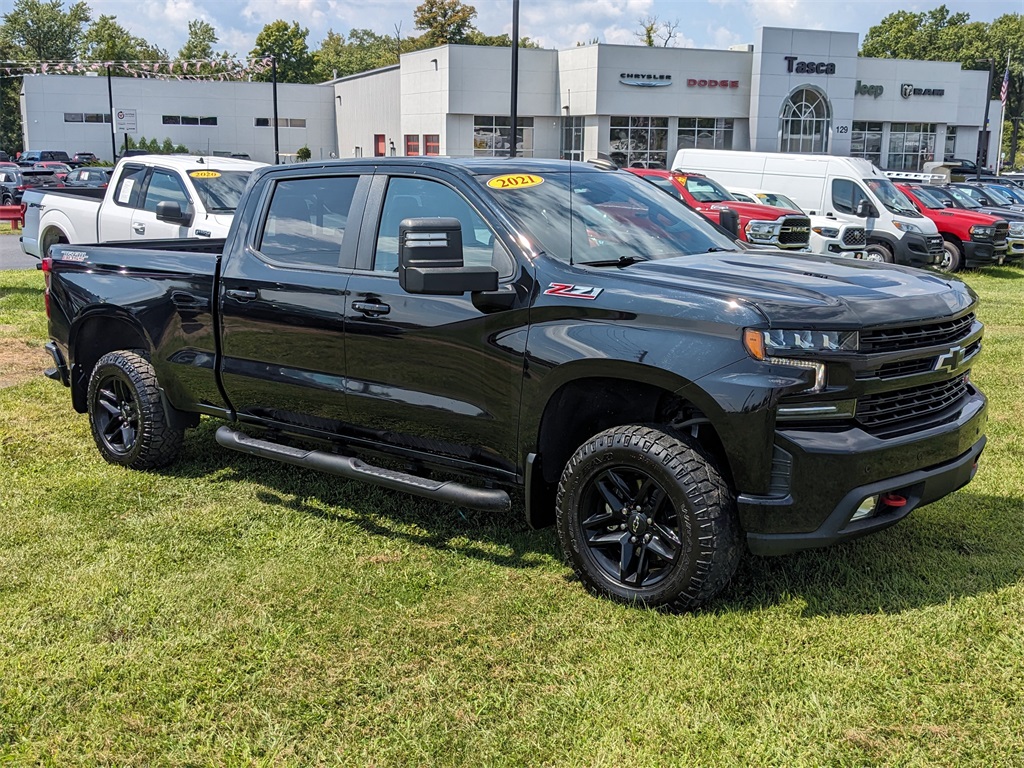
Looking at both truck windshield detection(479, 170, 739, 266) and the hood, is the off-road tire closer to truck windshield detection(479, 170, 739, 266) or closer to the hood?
truck windshield detection(479, 170, 739, 266)

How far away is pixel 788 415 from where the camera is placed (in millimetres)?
3848

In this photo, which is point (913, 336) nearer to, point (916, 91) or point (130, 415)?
point (130, 415)

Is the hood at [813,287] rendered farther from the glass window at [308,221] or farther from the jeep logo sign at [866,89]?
the jeep logo sign at [866,89]

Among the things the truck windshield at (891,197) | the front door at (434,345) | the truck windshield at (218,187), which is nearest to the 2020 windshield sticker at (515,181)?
the front door at (434,345)

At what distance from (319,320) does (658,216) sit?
183cm

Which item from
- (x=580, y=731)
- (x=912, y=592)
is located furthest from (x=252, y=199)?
(x=912, y=592)

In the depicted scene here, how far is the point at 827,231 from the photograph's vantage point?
18.3 meters

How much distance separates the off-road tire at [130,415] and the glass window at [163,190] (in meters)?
5.48

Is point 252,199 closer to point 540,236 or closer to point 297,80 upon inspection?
point 540,236

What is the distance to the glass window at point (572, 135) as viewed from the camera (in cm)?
5094

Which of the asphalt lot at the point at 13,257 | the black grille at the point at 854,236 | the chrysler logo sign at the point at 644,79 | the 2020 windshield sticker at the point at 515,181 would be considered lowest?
the asphalt lot at the point at 13,257

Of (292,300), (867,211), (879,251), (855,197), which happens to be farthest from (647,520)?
(855,197)

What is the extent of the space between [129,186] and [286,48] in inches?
3586

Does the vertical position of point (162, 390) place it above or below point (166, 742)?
above
